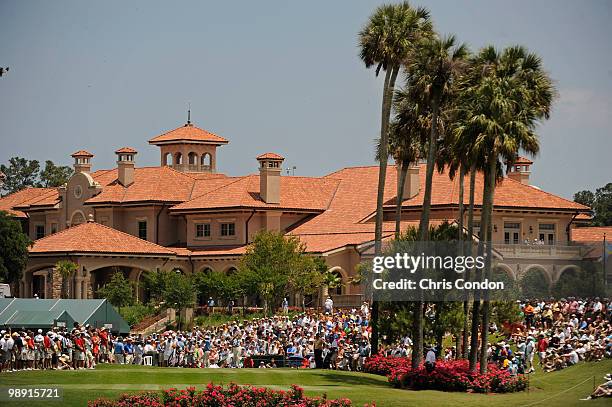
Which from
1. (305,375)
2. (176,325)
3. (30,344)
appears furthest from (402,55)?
(176,325)

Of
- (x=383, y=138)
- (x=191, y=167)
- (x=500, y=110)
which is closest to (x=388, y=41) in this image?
(x=383, y=138)

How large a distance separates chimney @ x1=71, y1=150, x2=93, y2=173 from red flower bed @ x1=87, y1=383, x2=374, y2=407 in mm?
64193

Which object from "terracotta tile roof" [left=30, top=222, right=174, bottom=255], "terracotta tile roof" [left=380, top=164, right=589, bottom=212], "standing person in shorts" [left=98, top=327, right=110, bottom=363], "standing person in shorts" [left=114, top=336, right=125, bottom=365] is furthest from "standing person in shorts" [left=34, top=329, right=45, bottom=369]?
"terracotta tile roof" [left=380, top=164, right=589, bottom=212]

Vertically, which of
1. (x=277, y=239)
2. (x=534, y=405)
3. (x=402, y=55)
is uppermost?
(x=402, y=55)

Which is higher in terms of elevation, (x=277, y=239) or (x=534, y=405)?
(x=277, y=239)

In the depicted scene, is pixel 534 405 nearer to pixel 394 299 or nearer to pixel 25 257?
pixel 394 299

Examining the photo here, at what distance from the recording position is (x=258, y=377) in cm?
5469

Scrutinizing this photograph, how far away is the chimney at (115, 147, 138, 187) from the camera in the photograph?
347ft

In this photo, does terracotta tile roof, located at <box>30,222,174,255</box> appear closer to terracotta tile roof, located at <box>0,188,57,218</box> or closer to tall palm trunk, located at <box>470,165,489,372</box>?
terracotta tile roof, located at <box>0,188,57,218</box>

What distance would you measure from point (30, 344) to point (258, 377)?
300 inches

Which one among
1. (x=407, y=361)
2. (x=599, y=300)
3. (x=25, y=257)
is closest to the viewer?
(x=407, y=361)

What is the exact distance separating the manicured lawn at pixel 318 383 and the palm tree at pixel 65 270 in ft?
109

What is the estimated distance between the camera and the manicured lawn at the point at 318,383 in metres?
47.8

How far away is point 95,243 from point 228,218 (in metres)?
9.12
